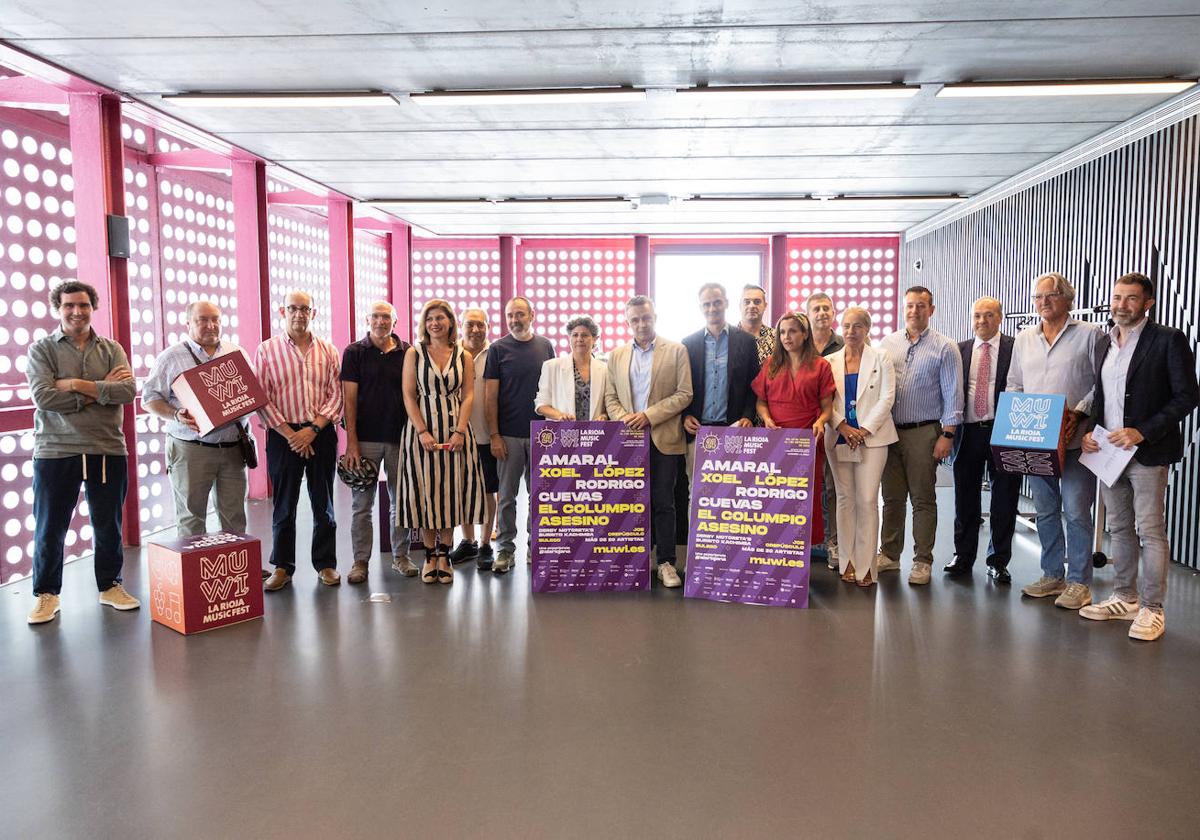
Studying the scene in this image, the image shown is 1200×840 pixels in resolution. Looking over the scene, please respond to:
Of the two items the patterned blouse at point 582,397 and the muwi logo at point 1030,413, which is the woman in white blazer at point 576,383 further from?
the muwi logo at point 1030,413

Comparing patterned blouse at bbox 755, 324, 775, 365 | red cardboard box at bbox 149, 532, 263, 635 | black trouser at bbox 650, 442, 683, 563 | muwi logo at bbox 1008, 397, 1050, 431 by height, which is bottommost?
red cardboard box at bbox 149, 532, 263, 635

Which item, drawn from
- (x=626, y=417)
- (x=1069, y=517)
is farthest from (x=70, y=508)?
(x=1069, y=517)

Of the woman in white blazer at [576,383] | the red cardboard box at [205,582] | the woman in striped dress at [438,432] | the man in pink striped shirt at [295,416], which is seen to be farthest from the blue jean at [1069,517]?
the red cardboard box at [205,582]

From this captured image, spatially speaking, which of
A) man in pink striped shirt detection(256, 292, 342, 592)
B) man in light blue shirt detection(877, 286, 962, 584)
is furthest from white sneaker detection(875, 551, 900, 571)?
man in pink striped shirt detection(256, 292, 342, 592)

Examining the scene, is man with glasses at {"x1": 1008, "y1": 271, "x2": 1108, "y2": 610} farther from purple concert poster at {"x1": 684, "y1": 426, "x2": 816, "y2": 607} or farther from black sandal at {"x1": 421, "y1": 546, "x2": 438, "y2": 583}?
black sandal at {"x1": 421, "y1": 546, "x2": 438, "y2": 583}

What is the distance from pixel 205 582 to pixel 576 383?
2272 millimetres

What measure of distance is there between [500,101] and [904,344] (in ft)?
10.4

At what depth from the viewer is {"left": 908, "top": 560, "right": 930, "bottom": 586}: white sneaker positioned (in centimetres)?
482

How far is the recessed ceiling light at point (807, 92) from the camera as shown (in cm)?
526

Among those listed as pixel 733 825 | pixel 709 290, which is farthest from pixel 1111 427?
pixel 733 825

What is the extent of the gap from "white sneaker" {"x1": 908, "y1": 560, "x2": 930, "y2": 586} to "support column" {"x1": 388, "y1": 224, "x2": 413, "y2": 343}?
8505mm

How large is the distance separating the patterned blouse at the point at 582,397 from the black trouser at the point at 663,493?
18.4 inches

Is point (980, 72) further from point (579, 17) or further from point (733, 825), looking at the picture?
point (733, 825)

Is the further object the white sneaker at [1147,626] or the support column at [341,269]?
the support column at [341,269]
